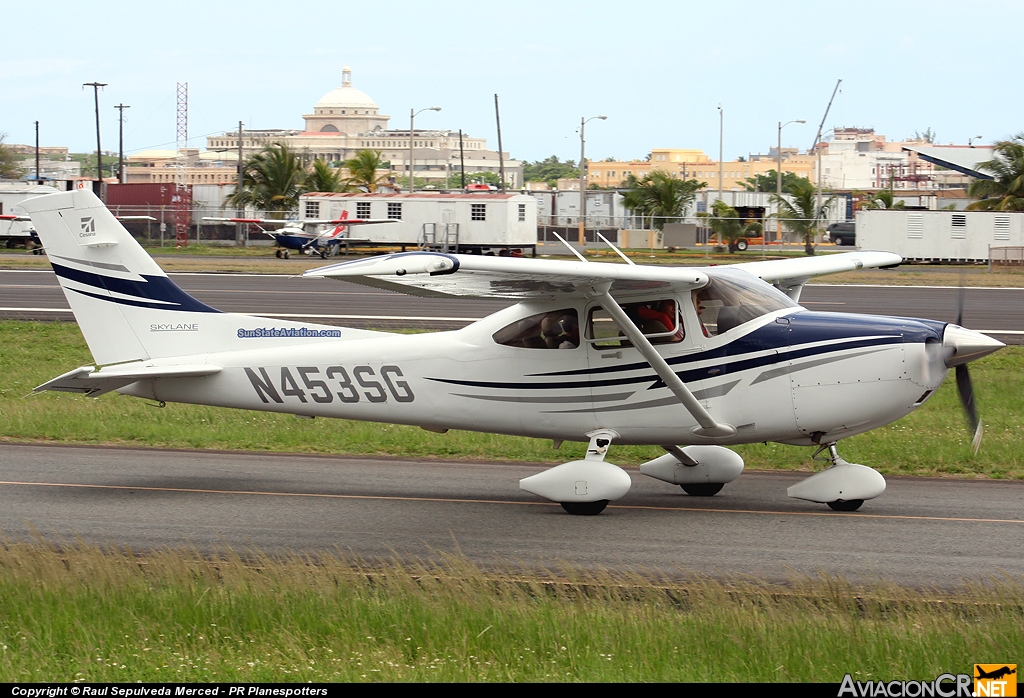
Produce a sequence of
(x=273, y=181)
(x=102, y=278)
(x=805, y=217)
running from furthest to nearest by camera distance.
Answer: (x=273, y=181), (x=805, y=217), (x=102, y=278)

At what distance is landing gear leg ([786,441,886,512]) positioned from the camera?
1036cm

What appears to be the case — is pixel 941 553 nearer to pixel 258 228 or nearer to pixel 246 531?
pixel 246 531

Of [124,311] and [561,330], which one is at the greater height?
[124,311]

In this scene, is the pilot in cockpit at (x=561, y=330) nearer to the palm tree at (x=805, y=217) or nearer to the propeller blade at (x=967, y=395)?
the propeller blade at (x=967, y=395)

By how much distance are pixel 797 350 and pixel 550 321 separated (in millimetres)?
2383

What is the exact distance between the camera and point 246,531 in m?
9.94

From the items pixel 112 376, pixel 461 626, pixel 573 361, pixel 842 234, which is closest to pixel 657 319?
pixel 573 361

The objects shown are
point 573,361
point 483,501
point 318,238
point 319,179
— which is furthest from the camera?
point 319,179

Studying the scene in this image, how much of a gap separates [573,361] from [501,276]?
1661 millimetres

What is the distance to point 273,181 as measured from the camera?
7125 cm

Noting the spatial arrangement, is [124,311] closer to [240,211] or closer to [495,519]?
[495,519]

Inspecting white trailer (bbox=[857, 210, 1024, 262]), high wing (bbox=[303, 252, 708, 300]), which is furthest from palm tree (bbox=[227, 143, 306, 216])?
high wing (bbox=[303, 252, 708, 300])

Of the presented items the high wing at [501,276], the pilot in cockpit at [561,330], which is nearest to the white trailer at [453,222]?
the pilot in cockpit at [561,330]

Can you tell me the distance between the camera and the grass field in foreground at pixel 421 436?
511 inches
